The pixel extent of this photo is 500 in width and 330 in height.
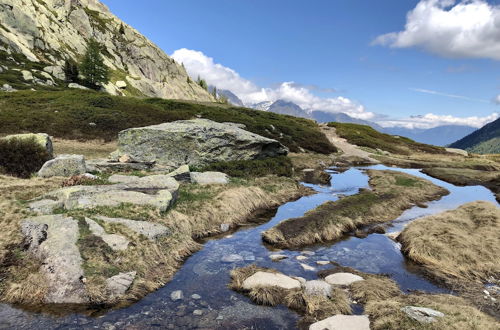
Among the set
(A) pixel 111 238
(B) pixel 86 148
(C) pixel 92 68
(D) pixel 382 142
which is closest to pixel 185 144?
(B) pixel 86 148

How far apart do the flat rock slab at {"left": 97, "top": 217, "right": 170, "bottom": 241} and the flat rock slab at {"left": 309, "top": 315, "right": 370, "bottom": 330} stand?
899cm

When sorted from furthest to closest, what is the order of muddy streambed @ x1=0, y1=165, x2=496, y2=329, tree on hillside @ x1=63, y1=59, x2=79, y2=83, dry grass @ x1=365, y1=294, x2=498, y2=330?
tree on hillside @ x1=63, y1=59, x2=79, y2=83, muddy streambed @ x1=0, y1=165, x2=496, y2=329, dry grass @ x1=365, y1=294, x2=498, y2=330

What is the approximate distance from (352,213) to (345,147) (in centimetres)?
5280

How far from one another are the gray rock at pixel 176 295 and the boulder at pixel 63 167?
54.9 feet

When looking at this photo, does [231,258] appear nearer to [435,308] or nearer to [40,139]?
[435,308]

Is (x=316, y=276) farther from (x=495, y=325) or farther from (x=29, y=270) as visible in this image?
(x=29, y=270)

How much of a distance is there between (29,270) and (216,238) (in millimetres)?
9532

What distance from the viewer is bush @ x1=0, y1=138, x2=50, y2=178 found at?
2334 cm

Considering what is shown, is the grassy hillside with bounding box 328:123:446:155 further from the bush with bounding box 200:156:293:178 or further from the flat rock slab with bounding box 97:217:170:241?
the flat rock slab with bounding box 97:217:170:241

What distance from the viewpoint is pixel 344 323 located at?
1041 centimetres

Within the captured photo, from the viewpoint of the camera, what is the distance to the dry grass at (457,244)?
1509cm

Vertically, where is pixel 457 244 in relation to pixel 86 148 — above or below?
below

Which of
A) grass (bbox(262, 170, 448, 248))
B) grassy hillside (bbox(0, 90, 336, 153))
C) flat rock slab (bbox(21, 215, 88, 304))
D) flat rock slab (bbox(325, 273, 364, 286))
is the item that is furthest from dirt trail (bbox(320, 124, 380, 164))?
flat rock slab (bbox(21, 215, 88, 304))

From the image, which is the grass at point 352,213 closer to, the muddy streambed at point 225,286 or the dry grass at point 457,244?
the muddy streambed at point 225,286
